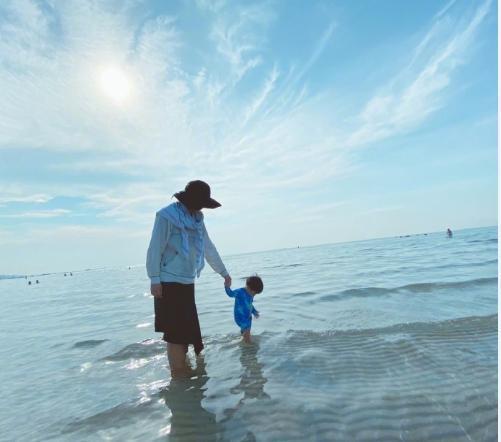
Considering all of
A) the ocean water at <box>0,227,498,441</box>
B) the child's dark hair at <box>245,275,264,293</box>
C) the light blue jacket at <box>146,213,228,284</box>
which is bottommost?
the ocean water at <box>0,227,498,441</box>

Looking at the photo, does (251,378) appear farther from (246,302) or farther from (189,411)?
(246,302)

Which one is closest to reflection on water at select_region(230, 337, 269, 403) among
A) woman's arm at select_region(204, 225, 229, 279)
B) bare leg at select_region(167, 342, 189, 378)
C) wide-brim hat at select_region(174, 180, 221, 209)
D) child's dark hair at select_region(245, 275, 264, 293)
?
bare leg at select_region(167, 342, 189, 378)

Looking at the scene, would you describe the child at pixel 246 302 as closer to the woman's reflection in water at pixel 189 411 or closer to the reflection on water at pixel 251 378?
the reflection on water at pixel 251 378

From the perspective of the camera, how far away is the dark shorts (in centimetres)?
454

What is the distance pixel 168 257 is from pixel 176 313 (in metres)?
0.68

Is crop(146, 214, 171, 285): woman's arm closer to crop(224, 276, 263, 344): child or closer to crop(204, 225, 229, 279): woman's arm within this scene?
crop(204, 225, 229, 279): woman's arm

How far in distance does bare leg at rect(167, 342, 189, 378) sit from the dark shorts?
0.12 metres

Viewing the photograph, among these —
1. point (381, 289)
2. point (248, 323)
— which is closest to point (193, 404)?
point (248, 323)

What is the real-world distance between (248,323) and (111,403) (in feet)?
9.31

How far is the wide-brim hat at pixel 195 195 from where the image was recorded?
4.62 metres

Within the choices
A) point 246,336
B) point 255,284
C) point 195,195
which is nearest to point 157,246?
point 195,195

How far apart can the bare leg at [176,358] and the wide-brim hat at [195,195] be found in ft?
5.80

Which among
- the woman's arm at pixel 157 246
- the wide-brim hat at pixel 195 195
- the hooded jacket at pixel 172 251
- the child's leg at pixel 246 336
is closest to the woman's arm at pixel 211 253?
the hooded jacket at pixel 172 251

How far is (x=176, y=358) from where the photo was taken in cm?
481
